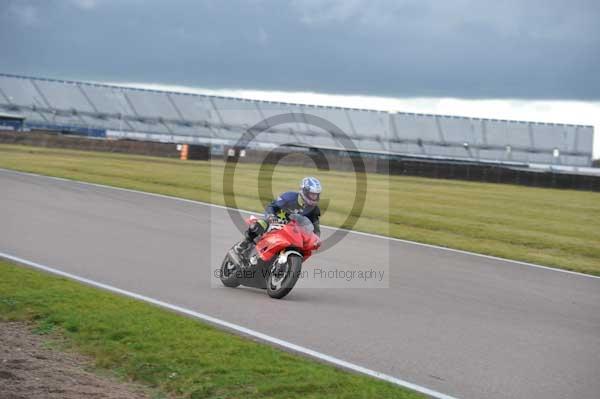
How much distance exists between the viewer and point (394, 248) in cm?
1723

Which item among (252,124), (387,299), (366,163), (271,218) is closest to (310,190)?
(271,218)

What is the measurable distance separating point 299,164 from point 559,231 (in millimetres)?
21518

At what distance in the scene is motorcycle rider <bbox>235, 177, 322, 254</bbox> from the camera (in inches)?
418

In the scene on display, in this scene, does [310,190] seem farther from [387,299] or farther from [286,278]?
[387,299]

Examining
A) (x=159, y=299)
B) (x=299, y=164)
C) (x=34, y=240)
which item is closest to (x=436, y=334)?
(x=159, y=299)

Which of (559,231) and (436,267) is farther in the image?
(559,231)

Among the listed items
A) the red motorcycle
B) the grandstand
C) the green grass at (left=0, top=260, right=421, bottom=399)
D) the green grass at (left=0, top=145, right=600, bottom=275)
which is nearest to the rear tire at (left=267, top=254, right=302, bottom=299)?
the red motorcycle

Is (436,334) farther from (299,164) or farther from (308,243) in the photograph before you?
(299,164)

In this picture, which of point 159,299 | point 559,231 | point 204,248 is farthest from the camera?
point 559,231

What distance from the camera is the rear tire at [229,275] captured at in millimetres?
11844

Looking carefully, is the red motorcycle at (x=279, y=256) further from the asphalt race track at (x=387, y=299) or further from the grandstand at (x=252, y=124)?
the grandstand at (x=252, y=124)

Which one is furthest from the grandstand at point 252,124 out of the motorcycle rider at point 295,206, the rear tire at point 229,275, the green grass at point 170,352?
the green grass at point 170,352

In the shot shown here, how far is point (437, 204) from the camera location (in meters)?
28.0

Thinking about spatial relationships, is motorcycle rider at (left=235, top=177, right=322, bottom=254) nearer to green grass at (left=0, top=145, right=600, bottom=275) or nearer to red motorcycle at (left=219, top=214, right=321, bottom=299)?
red motorcycle at (left=219, top=214, right=321, bottom=299)
